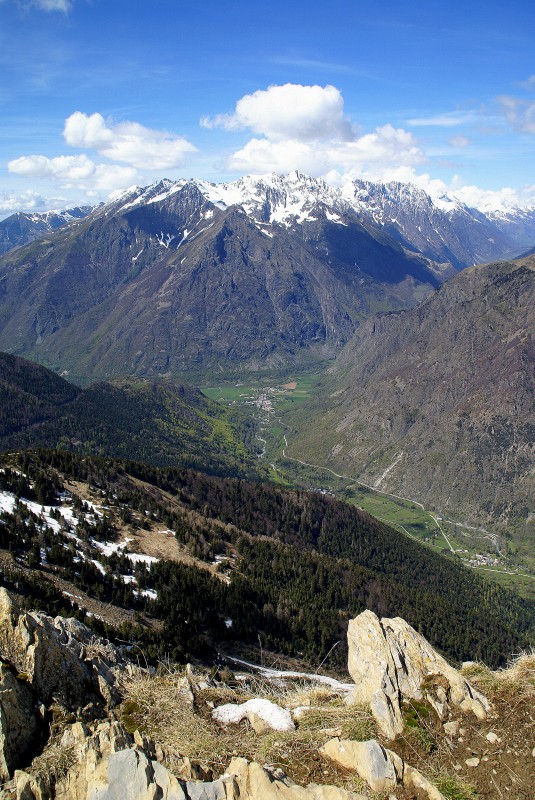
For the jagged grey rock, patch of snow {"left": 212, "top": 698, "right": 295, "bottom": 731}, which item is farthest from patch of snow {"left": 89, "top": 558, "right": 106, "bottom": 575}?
the jagged grey rock

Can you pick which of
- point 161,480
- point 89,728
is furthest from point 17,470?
point 89,728

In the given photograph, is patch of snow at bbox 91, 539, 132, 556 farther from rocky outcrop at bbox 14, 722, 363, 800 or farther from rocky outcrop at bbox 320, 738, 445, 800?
rocky outcrop at bbox 320, 738, 445, 800

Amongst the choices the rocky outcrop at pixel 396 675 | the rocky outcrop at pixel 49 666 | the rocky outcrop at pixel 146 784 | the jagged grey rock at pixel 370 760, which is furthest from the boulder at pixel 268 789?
the rocky outcrop at pixel 49 666

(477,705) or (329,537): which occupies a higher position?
(477,705)

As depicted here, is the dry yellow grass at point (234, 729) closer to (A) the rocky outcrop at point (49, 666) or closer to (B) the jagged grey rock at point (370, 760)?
(B) the jagged grey rock at point (370, 760)

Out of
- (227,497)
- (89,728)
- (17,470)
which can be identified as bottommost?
(227,497)

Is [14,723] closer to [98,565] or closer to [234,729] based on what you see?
[234,729]

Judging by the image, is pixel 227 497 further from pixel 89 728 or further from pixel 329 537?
pixel 89 728
